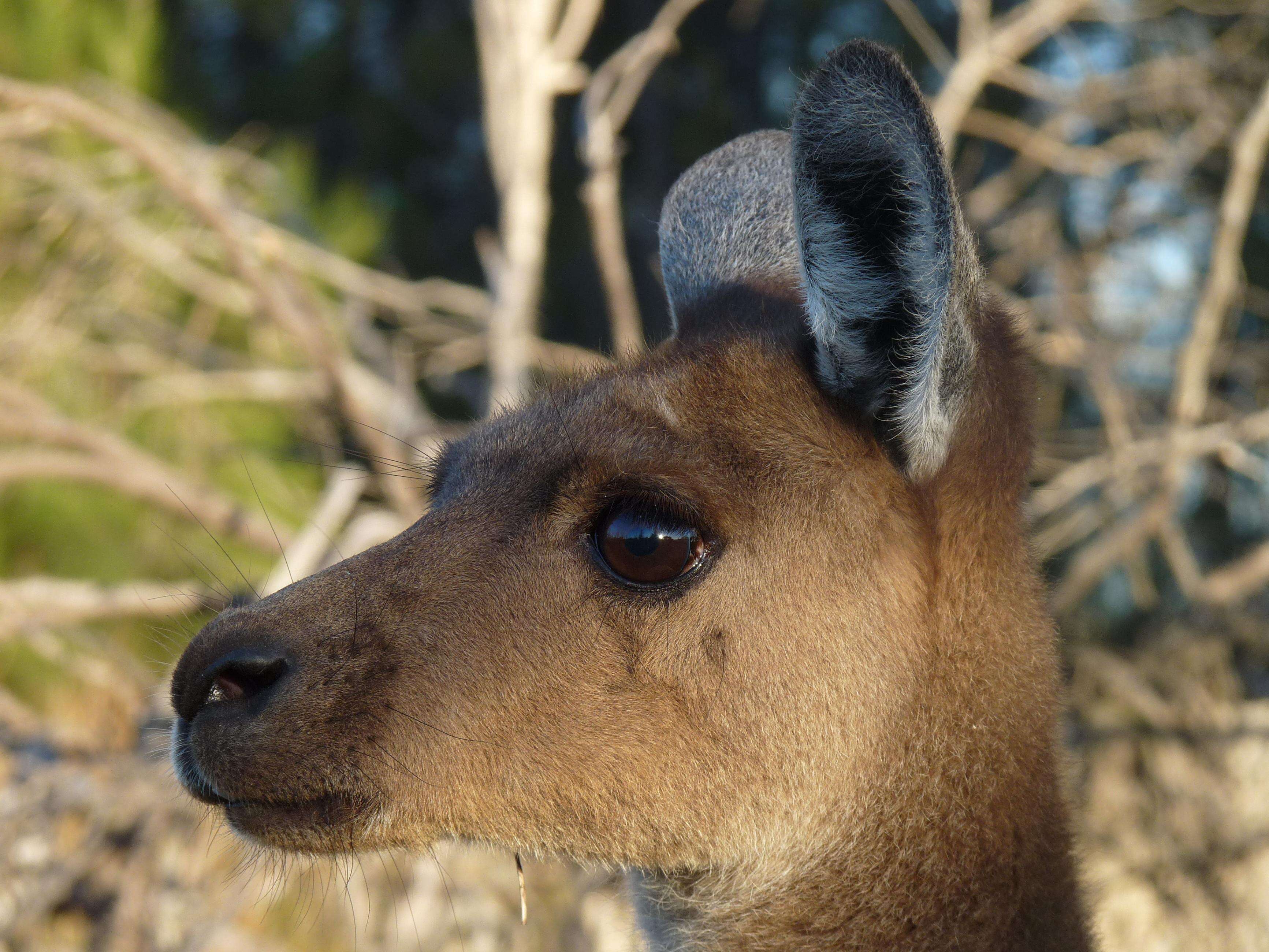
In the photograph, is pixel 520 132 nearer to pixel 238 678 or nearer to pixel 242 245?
pixel 242 245

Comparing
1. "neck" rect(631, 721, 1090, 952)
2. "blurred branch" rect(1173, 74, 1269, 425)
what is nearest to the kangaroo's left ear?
"neck" rect(631, 721, 1090, 952)

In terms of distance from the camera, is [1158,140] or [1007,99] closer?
[1158,140]

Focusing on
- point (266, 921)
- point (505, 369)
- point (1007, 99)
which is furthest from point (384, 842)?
point (1007, 99)

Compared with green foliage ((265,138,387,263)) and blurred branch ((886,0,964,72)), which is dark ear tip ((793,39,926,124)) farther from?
green foliage ((265,138,387,263))

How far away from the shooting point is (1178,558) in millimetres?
6453

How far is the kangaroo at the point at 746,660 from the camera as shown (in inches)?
80.6

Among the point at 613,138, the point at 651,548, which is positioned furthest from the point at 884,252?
the point at 613,138

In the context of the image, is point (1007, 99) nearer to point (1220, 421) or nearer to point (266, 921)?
point (1220, 421)

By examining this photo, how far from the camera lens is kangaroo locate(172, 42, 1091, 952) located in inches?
80.6

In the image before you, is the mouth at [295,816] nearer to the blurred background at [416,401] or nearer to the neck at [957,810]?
the neck at [957,810]

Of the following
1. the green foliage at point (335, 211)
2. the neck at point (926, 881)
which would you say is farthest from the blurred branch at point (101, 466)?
the neck at point (926, 881)

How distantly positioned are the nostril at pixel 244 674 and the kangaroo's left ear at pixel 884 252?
1136 millimetres

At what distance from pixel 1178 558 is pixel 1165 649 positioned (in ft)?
4.04

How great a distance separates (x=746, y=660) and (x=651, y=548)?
27cm
